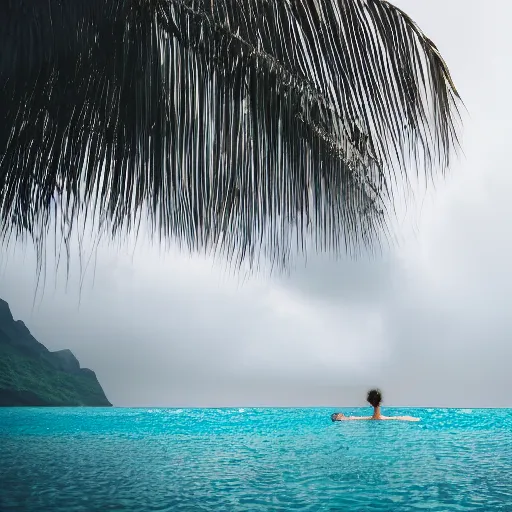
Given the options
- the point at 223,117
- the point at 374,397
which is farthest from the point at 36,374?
the point at 223,117

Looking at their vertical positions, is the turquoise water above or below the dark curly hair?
below

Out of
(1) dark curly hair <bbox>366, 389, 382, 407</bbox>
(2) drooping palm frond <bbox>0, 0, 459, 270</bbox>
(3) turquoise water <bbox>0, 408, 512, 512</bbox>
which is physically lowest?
(3) turquoise water <bbox>0, 408, 512, 512</bbox>

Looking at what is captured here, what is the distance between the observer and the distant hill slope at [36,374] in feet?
238

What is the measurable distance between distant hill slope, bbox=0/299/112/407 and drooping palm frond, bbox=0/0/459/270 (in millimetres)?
73897

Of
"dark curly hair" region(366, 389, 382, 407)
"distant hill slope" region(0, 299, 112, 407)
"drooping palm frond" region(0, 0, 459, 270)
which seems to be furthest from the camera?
"distant hill slope" region(0, 299, 112, 407)

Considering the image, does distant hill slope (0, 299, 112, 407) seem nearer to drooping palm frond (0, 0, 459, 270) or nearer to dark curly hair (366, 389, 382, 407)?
dark curly hair (366, 389, 382, 407)

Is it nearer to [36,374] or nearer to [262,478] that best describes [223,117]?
[262,478]

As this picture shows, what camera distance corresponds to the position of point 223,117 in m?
1.13

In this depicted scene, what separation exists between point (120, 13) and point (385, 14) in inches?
19.6

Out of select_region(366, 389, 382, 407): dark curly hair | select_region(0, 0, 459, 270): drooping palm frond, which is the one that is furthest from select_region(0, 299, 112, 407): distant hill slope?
select_region(0, 0, 459, 270): drooping palm frond

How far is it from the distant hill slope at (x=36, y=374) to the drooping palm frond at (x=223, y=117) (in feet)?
242

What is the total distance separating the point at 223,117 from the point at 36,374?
8672cm

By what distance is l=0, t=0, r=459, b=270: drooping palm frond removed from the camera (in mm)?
1078

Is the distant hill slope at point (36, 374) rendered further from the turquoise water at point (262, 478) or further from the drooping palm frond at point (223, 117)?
the drooping palm frond at point (223, 117)
